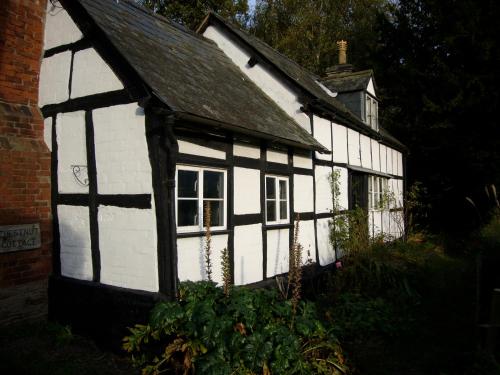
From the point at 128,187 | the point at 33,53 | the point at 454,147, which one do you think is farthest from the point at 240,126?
the point at 454,147

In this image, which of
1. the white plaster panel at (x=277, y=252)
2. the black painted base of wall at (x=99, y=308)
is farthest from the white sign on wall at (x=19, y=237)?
the white plaster panel at (x=277, y=252)

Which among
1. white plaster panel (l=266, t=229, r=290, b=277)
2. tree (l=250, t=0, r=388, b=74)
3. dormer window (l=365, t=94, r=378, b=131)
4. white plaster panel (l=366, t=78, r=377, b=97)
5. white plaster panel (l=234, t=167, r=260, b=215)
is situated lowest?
white plaster panel (l=266, t=229, r=290, b=277)

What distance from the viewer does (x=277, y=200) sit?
309 inches

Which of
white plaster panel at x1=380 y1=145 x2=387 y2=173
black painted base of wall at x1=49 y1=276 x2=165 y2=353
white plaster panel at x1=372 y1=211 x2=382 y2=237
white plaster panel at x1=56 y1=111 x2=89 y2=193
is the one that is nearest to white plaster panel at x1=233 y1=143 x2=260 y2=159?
white plaster panel at x1=56 y1=111 x2=89 y2=193

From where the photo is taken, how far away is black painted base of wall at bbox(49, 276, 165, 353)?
5285 mm

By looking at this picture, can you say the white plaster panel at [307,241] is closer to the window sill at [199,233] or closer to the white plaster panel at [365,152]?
the window sill at [199,233]

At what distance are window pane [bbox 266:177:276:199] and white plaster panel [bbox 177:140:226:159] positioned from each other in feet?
5.34

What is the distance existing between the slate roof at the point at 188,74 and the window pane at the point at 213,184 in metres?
0.81

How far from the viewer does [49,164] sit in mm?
6273

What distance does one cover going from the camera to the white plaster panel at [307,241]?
850cm

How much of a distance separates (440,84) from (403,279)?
11.1 metres

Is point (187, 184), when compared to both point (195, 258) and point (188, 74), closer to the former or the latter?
point (195, 258)

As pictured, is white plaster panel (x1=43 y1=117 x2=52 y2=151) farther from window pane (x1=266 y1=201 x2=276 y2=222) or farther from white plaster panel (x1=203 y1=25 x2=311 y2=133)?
white plaster panel (x1=203 y1=25 x2=311 y2=133)

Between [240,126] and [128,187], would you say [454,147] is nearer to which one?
[240,126]
